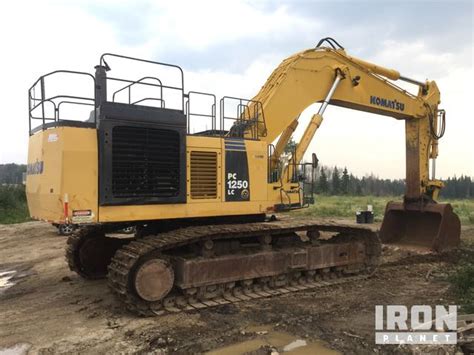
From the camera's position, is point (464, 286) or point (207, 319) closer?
point (207, 319)

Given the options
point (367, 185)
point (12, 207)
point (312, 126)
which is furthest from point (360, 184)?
point (312, 126)

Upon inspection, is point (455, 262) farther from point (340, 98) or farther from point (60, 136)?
point (60, 136)

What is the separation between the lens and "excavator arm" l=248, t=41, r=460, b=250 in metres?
8.70

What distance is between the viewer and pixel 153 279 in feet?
20.9

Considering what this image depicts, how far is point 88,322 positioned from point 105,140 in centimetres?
256

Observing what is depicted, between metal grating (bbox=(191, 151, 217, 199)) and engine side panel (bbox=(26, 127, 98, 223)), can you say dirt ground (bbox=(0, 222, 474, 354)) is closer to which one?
engine side panel (bbox=(26, 127, 98, 223))

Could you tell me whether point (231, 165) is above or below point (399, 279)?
above

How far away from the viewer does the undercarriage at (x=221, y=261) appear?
20.9 feet

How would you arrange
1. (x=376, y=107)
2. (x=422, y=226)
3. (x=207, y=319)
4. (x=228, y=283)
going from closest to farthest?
1. (x=207, y=319)
2. (x=228, y=283)
3. (x=376, y=107)
4. (x=422, y=226)

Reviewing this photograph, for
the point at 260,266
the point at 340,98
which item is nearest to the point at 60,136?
the point at 260,266

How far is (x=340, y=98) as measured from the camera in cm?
985

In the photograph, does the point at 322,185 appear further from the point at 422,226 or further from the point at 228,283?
the point at 228,283

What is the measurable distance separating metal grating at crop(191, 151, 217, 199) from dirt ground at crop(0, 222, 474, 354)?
1.77 m

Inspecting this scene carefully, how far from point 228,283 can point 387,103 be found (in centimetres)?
656
